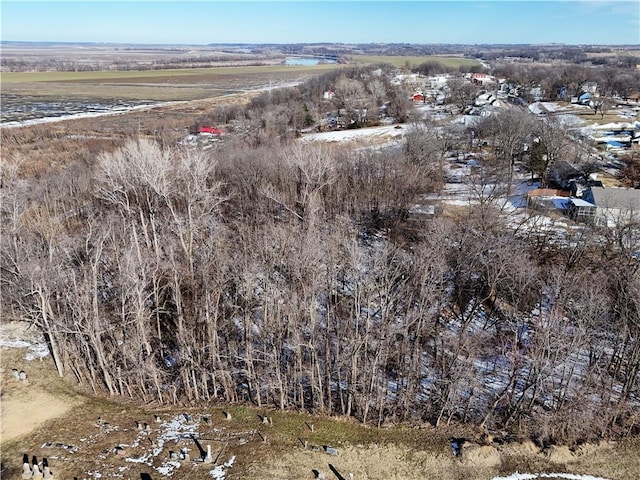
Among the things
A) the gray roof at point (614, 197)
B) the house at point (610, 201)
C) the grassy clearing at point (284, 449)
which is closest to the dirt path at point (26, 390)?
the grassy clearing at point (284, 449)

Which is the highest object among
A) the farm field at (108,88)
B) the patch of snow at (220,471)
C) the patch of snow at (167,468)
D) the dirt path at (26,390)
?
the farm field at (108,88)

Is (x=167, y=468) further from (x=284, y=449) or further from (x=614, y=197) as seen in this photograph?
(x=614, y=197)

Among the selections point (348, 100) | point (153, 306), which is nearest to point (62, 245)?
point (153, 306)

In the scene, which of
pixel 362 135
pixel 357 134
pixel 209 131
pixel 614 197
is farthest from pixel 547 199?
pixel 209 131

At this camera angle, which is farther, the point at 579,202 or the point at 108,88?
the point at 108,88

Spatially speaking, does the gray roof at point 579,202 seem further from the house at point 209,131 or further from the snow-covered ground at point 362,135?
the house at point 209,131

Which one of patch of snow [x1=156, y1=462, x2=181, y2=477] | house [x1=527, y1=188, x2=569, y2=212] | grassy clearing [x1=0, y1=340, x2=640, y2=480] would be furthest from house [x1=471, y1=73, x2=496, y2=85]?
patch of snow [x1=156, y1=462, x2=181, y2=477]

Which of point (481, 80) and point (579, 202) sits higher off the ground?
point (481, 80)
